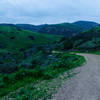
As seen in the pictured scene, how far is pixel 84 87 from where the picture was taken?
32.5ft

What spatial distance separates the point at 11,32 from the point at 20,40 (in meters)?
16.8

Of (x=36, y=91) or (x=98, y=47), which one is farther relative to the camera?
(x=98, y=47)

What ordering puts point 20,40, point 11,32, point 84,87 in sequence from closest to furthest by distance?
point 84,87 < point 20,40 < point 11,32

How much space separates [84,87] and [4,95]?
17.5 ft

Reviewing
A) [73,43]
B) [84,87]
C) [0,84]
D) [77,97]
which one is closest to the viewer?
[77,97]

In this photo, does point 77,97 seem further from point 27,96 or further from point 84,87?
point 27,96

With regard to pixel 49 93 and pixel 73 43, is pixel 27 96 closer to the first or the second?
pixel 49 93

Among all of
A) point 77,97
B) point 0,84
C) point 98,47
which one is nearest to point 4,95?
point 0,84

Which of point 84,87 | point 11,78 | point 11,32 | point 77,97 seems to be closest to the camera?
point 77,97

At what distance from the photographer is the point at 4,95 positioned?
32.8 feet

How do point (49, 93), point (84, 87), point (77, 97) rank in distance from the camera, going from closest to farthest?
point (77, 97) → point (49, 93) → point (84, 87)

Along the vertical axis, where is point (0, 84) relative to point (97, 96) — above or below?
below

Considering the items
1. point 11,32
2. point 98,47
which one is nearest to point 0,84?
point 98,47

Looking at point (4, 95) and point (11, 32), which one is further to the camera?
point (11, 32)
